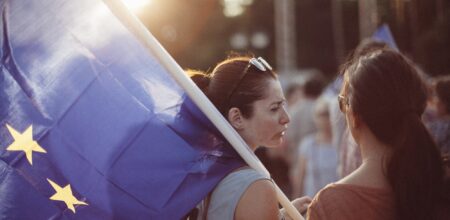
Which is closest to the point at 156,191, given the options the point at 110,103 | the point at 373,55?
the point at 110,103

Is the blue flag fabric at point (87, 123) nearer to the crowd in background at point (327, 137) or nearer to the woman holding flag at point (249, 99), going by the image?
the woman holding flag at point (249, 99)

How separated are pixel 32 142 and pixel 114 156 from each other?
346 mm

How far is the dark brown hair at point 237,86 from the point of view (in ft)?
9.99

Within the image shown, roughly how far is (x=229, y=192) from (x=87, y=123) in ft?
2.12

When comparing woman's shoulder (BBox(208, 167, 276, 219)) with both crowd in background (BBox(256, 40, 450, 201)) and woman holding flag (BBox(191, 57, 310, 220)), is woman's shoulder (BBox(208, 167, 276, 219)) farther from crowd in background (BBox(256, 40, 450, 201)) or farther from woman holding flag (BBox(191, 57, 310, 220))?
crowd in background (BBox(256, 40, 450, 201))

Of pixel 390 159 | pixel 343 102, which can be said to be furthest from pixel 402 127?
pixel 343 102

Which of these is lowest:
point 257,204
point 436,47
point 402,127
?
point 436,47

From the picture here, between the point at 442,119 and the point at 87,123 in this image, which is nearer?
the point at 87,123

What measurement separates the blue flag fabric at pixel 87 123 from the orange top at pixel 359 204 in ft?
1.33

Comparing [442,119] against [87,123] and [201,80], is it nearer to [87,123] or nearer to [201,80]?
[201,80]

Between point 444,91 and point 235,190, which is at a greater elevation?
point 235,190

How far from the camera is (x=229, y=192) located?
2764 mm

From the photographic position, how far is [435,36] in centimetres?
2527

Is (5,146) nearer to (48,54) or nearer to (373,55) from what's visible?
(48,54)
